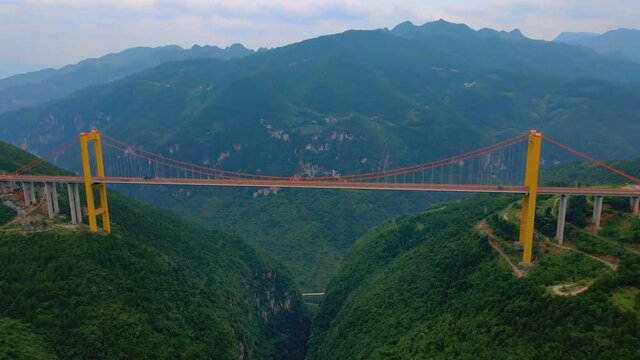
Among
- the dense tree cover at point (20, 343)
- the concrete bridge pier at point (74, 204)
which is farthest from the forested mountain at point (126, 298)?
the concrete bridge pier at point (74, 204)

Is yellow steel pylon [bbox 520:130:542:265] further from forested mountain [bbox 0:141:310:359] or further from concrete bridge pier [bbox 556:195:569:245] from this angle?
forested mountain [bbox 0:141:310:359]

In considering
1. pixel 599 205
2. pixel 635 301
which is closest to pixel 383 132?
pixel 599 205

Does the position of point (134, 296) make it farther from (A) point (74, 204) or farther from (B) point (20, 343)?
(A) point (74, 204)

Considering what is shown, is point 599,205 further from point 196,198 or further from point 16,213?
point 196,198

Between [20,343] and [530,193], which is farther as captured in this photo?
[530,193]

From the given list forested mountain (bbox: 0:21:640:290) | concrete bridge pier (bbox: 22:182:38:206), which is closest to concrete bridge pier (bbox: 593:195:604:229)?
concrete bridge pier (bbox: 22:182:38:206)

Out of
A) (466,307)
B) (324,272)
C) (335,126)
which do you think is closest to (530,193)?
(466,307)
